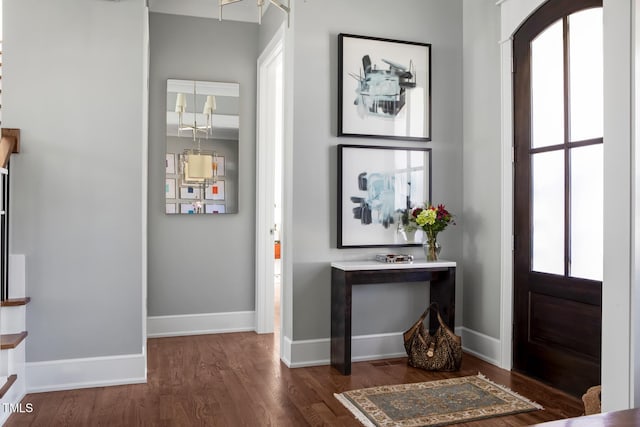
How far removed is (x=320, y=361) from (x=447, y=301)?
1007mm

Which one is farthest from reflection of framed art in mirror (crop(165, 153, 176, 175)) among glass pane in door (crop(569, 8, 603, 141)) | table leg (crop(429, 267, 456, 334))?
glass pane in door (crop(569, 8, 603, 141))

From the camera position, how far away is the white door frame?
476 cm

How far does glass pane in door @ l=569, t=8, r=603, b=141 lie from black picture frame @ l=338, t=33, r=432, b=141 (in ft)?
3.69

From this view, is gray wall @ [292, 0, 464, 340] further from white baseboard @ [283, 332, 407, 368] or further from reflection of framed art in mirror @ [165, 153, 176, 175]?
reflection of framed art in mirror @ [165, 153, 176, 175]

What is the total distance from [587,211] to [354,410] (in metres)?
1.73

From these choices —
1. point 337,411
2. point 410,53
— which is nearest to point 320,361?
point 337,411

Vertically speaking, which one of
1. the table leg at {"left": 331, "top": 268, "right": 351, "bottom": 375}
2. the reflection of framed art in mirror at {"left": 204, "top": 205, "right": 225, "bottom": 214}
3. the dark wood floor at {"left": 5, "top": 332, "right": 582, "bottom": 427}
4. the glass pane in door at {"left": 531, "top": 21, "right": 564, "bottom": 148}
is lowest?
the dark wood floor at {"left": 5, "top": 332, "right": 582, "bottom": 427}

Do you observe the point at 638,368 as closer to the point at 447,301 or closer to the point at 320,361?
the point at 447,301

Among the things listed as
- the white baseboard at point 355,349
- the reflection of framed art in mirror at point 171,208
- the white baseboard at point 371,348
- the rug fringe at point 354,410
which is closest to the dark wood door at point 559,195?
the white baseboard at point 371,348

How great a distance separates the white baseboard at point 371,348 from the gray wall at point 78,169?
1051 mm

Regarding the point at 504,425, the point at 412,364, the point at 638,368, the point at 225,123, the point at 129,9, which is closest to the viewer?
the point at 638,368

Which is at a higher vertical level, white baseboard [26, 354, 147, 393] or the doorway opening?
the doorway opening

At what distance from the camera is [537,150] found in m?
3.43

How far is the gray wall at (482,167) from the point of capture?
3803mm
